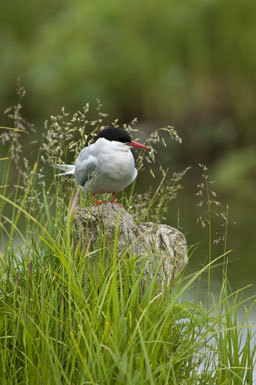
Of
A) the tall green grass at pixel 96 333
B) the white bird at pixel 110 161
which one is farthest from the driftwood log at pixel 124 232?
the tall green grass at pixel 96 333

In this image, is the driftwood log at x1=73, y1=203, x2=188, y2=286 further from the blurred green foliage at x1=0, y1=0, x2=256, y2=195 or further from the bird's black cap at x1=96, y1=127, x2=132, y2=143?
the blurred green foliage at x1=0, y1=0, x2=256, y2=195

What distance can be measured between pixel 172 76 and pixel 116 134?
1143 centimetres

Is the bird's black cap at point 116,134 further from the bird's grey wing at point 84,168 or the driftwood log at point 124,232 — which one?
the driftwood log at point 124,232

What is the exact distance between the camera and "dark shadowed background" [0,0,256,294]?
518 inches

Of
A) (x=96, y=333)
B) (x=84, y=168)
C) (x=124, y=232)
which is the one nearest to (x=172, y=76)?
(x=84, y=168)

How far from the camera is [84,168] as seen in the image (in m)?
3.62

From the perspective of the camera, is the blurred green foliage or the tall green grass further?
the blurred green foliage

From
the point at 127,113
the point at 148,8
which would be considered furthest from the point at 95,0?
the point at 127,113

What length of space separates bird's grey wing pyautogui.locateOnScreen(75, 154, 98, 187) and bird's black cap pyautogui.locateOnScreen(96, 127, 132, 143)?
143 mm

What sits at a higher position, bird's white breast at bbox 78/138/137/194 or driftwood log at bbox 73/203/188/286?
bird's white breast at bbox 78/138/137/194

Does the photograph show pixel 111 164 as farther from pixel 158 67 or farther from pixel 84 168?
pixel 158 67

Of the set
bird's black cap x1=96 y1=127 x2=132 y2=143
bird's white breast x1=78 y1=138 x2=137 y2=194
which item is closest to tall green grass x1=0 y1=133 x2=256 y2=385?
bird's white breast x1=78 y1=138 x2=137 y2=194

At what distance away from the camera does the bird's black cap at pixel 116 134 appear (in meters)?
3.48

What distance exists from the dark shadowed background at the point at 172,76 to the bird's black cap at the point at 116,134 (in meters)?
6.77
